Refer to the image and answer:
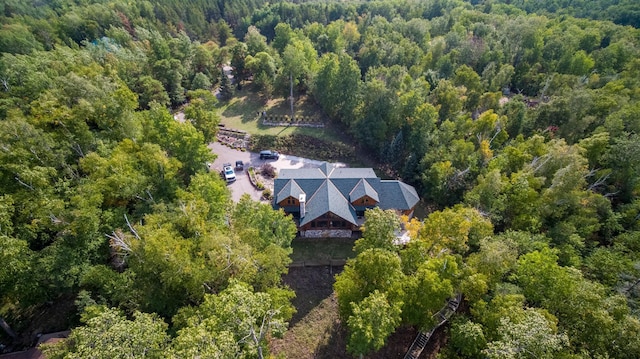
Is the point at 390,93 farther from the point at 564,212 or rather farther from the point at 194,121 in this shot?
the point at 194,121

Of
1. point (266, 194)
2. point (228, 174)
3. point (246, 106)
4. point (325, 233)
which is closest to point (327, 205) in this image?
point (325, 233)

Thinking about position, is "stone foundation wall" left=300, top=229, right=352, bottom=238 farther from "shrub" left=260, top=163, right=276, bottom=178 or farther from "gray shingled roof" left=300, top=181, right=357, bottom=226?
"shrub" left=260, top=163, right=276, bottom=178

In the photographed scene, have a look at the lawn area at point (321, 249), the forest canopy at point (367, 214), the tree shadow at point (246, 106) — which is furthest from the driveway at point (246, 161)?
the lawn area at point (321, 249)

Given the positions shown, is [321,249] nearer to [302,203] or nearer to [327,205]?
[327,205]

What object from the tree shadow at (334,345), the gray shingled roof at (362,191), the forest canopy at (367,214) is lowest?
the tree shadow at (334,345)

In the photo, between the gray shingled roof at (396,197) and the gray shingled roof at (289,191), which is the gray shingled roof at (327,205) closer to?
the gray shingled roof at (289,191)

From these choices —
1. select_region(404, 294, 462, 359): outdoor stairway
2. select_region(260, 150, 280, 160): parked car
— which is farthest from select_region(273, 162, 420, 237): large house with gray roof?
select_region(404, 294, 462, 359): outdoor stairway

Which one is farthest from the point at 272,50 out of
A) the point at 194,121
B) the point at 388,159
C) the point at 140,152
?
the point at 140,152
